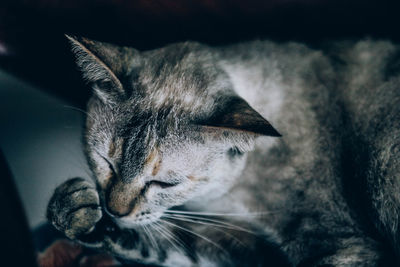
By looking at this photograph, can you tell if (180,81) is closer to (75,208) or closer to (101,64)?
(101,64)

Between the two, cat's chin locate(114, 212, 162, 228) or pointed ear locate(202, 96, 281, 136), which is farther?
cat's chin locate(114, 212, 162, 228)

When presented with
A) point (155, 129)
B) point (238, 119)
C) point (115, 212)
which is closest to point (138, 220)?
point (115, 212)

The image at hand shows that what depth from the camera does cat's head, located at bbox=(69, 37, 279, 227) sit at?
69 centimetres

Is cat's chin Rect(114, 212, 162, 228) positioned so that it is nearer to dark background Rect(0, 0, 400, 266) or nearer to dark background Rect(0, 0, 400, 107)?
dark background Rect(0, 0, 400, 266)

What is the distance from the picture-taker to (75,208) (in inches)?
28.4

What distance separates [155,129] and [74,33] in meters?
0.30

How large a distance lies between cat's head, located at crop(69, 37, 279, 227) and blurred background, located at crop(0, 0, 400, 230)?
0.20ft

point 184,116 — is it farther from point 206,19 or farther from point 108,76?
point 206,19

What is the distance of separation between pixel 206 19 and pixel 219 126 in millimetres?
385

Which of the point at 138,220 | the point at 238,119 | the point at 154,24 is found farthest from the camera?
the point at 154,24

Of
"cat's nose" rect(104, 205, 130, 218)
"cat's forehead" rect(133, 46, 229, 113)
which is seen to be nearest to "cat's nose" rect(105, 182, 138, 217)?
"cat's nose" rect(104, 205, 130, 218)

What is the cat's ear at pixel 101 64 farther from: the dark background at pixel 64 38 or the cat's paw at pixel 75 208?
the cat's paw at pixel 75 208

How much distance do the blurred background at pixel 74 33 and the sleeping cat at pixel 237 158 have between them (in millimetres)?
41

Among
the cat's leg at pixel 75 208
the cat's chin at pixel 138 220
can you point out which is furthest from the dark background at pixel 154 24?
the cat's chin at pixel 138 220
